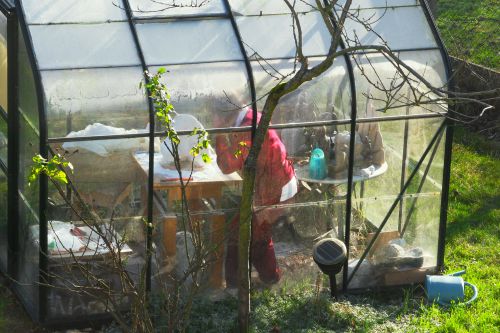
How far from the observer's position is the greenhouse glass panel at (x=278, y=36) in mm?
7865

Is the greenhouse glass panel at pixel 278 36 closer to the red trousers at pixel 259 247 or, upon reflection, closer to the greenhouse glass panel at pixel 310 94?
the greenhouse glass panel at pixel 310 94

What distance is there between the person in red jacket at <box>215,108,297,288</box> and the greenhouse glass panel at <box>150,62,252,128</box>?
8 cm

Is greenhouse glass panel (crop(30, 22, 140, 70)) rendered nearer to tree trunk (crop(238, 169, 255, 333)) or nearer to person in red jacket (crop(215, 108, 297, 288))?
person in red jacket (crop(215, 108, 297, 288))

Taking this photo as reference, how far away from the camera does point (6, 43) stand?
25.1 ft

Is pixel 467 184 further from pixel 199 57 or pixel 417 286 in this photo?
pixel 199 57

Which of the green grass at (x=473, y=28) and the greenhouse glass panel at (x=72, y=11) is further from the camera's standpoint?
the green grass at (x=473, y=28)

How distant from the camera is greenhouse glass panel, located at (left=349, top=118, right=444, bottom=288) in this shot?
324 inches

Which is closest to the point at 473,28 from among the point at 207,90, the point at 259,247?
the point at 259,247

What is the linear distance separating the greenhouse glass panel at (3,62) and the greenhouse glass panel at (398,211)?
10.2ft

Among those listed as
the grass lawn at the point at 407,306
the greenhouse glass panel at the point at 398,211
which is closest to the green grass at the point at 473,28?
the grass lawn at the point at 407,306

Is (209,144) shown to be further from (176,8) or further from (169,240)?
(176,8)

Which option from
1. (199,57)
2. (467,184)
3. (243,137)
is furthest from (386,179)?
(467,184)

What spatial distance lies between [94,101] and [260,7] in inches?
69.3

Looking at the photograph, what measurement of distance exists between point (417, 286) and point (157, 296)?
91.4 inches
